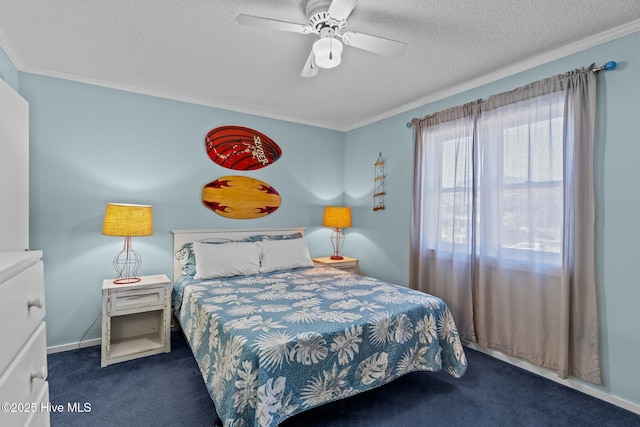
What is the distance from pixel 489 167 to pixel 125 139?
3.36m

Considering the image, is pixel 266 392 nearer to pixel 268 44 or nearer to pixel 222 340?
pixel 222 340

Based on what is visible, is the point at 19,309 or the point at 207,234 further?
the point at 207,234

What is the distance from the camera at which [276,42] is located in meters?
2.24

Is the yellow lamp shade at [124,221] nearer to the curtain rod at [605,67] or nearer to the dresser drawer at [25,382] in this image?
the dresser drawer at [25,382]

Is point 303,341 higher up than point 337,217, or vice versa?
point 337,217

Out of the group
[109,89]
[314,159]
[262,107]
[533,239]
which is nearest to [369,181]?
[314,159]

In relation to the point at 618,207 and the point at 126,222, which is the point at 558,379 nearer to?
the point at 618,207

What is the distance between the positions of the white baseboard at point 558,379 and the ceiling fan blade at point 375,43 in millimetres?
2547

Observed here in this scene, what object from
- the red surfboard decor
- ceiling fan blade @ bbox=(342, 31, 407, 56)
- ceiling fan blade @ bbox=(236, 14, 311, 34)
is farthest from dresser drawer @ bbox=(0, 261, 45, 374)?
the red surfboard decor

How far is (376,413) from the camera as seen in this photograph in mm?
1983

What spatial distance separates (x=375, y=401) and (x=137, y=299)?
206 cm

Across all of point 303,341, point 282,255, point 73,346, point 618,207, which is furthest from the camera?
point 282,255

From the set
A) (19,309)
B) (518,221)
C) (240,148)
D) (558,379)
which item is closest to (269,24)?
(19,309)

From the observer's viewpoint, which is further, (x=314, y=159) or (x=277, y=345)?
(x=314, y=159)
